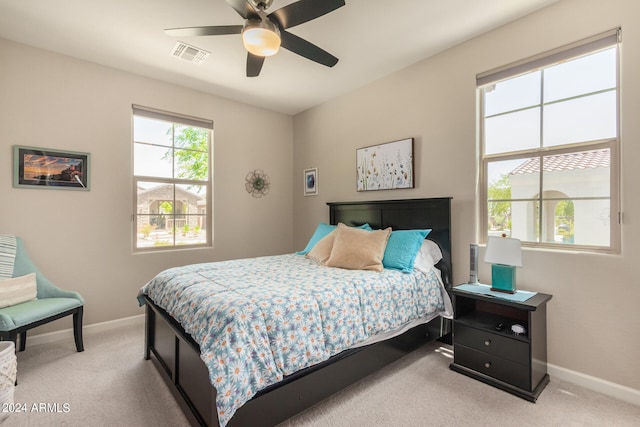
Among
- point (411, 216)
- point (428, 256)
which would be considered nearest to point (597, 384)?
point (428, 256)

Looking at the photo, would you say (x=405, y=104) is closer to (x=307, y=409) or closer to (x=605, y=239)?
(x=605, y=239)

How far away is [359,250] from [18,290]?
2.87 meters

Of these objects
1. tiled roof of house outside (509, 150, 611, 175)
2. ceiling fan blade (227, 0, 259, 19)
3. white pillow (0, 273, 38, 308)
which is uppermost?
ceiling fan blade (227, 0, 259, 19)

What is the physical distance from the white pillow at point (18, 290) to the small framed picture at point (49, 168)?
34.1 inches

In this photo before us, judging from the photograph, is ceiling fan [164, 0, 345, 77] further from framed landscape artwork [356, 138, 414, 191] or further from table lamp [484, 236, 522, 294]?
table lamp [484, 236, 522, 294]

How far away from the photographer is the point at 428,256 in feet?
9.27

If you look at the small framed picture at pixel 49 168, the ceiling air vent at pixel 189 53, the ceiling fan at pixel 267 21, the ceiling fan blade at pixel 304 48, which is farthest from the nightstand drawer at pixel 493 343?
the small framed picture at pixel 49 168

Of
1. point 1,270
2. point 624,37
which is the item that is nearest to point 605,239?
point 624,37

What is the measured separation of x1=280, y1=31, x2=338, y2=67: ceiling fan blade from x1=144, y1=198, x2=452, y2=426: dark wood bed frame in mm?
1588

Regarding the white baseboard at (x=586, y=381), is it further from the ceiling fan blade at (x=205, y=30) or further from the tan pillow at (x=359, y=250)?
the ceiling fan blade at (x=205, y=30)

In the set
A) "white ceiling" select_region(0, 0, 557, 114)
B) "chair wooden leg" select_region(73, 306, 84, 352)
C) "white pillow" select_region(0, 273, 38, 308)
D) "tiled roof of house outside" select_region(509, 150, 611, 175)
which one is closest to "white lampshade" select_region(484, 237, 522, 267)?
"tiled roof of house outside" select_region(509, 150, 611, 175)

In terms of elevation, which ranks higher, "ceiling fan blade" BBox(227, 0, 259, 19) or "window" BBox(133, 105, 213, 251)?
"ceiling fan blade" BBox(227, 0, 259, 19)

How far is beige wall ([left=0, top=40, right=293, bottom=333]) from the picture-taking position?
279 cm

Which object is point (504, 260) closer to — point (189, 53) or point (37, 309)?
point (189, 53)
